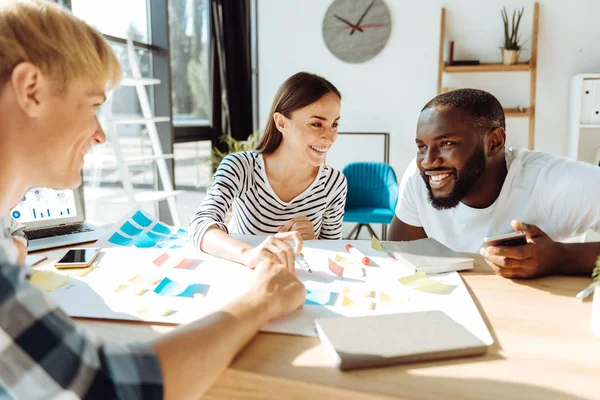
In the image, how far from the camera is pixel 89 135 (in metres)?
0.67

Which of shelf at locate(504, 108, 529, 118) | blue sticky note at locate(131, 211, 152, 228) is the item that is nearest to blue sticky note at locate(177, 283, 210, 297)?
blue sticky note at locate(131, 211, 152, 228)

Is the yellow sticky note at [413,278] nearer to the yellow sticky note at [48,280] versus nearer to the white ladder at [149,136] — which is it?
the yellow sticky note at [48,280]

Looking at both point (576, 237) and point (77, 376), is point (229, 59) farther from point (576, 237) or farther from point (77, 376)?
point (77, 376)

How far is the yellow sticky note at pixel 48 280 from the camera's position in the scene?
922mm

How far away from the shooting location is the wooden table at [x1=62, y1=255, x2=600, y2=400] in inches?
22.3

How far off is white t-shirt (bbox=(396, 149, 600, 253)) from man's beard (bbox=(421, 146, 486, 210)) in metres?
0.05

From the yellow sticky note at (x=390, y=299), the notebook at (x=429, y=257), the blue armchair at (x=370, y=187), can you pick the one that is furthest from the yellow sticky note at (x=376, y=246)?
the blue armchair at (x=370, y=187)

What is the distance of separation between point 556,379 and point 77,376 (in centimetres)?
58

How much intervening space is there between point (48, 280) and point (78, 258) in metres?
0.14

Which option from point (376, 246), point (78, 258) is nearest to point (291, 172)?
point (376, 246)

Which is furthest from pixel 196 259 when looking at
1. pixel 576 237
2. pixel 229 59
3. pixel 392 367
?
pixel 229 59

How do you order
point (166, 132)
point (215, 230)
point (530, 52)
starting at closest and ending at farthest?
1. point (215, 230)
2. point (166, 132)
3. point (530, 52)

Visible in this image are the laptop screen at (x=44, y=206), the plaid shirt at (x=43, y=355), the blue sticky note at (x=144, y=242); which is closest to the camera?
the plaid shirt at (x=43, y=355)

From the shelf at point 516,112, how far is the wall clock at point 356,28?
3.99 ft
